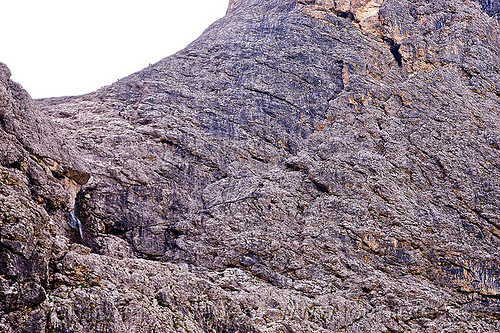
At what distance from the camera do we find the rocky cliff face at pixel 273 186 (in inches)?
1695

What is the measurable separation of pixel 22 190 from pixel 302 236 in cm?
2736

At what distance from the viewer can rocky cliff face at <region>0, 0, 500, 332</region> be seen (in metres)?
43.1

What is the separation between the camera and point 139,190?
56688 millimetres

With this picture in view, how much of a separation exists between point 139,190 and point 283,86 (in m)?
25.6

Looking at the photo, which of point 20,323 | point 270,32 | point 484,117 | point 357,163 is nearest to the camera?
point 20,323

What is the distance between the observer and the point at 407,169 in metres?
63.3

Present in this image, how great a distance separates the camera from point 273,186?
5909cm

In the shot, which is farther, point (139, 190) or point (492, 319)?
point (139, 190)

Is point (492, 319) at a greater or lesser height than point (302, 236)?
lesser

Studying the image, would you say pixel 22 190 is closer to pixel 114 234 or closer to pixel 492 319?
pixel 114 234

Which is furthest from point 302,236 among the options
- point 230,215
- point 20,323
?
point 20,323

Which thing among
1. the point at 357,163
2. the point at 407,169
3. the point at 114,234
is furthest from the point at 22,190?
the point at 407,169

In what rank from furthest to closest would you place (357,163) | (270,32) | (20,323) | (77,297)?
(270,32) < (357,163) < (77,297) < (20,323)

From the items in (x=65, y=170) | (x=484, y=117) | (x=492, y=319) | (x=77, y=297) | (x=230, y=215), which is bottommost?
(x=492, y=319)
